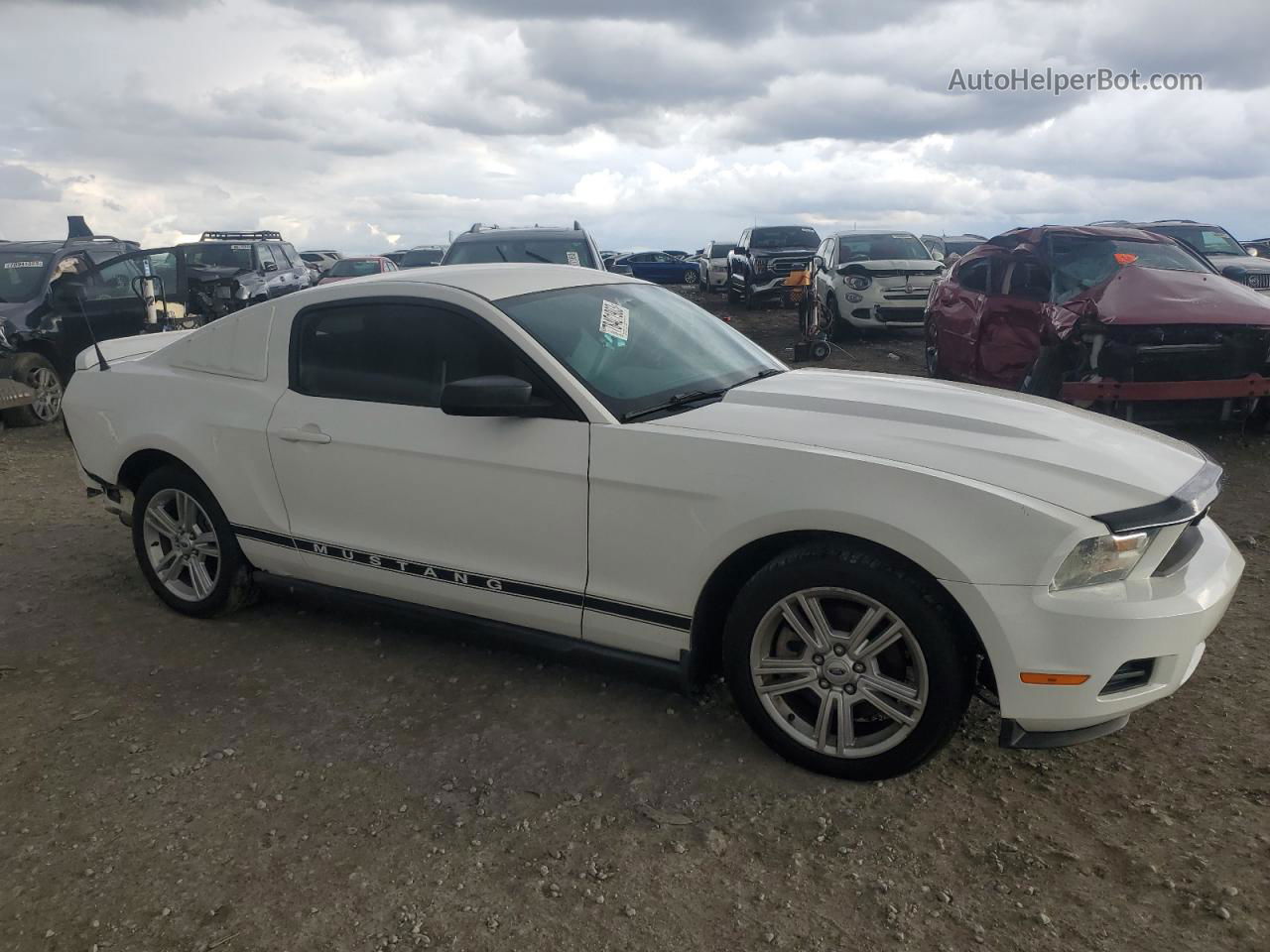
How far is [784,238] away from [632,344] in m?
16.7

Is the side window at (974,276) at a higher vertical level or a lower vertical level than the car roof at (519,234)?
lower

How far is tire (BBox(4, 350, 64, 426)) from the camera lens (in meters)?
9.30

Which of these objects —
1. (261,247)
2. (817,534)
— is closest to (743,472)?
(817,534)

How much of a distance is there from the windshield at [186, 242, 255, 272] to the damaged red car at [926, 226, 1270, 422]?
11265 mm

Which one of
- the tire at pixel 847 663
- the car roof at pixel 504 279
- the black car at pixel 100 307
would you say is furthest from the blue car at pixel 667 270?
the tire at pixel 847 663

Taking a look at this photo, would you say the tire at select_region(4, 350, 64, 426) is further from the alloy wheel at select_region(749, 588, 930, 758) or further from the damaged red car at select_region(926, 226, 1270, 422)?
the damaged red car at select_region(926, 226, 1270, 422)

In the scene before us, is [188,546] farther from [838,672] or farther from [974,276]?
[974,276]

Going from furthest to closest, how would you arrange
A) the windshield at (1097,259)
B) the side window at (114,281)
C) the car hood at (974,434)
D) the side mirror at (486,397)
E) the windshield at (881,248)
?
the windshield at (881,248) < the side window at (114,281) < the windshield at (1097,259) < the side mirror at (486,397) < the car hood at (974,434)

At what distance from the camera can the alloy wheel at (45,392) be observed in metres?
9.43

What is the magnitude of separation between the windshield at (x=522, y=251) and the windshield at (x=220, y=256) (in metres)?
6.41

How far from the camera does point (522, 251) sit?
9.44 metres

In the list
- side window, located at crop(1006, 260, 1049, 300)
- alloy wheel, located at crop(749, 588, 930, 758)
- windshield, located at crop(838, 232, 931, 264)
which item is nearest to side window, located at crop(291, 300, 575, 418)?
alloy wheel, located at crop(749, 588, 930, 758)

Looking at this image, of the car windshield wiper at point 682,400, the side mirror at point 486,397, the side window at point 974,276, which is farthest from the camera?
the side window at point 974,276

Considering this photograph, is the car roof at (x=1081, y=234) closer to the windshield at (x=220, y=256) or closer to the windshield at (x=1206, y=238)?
the windshield at (x=1206, y=238)
